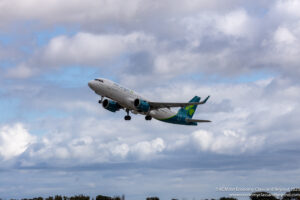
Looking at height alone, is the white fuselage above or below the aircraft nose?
below

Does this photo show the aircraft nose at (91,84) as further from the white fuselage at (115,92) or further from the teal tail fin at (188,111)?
the teal tail fin at (188,111)

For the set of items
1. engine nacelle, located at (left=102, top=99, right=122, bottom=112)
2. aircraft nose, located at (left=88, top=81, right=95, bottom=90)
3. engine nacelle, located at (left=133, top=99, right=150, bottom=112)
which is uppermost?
aircraft nose, located at (left=88, top=81, right=95, bottom=90)

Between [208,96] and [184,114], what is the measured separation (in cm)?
1345

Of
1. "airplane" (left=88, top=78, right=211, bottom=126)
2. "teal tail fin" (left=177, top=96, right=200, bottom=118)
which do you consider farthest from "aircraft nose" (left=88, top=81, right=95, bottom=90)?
"teal tail fin" (left=177, top=96, right=200, bottom=118)

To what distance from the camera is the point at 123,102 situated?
95.1 metres

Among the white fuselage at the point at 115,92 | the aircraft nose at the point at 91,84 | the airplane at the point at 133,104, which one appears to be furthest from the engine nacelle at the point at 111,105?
the aircraft nose at the point at 91,84

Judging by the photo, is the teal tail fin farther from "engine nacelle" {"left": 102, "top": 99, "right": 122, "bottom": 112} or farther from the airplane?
"engine nacelle" {"left": 102, "top": 99, "right": 122, "bottom": 112}

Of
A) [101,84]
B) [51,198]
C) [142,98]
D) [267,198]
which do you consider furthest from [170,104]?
[51,198]

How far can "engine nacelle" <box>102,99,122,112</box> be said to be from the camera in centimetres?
10338

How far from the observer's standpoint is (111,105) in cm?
10344

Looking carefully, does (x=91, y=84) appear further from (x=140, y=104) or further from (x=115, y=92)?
(x=140, y=104)

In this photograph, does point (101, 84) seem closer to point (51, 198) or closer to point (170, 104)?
point (170, 104)

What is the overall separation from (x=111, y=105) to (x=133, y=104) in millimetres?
8618

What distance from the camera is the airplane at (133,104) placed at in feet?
306
